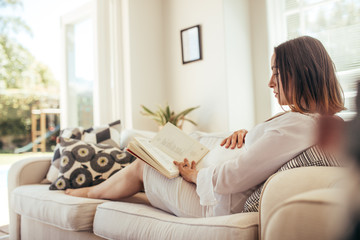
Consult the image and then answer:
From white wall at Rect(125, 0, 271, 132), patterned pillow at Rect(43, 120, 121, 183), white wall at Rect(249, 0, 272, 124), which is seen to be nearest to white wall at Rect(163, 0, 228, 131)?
white wall at Rect(125, 0, 271, 132)

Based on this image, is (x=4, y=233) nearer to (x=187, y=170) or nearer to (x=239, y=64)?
(x=187, y=170)

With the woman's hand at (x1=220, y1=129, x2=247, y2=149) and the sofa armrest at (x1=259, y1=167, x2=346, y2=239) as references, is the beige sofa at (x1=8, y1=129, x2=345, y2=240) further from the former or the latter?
the woman's hand at (x1=220, y1=129, x2=247, y2=149)

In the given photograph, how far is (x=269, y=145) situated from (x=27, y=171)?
1.61m

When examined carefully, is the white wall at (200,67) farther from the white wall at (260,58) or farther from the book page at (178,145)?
the book page at (178,145)

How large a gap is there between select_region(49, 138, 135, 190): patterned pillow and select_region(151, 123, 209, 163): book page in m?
0.49

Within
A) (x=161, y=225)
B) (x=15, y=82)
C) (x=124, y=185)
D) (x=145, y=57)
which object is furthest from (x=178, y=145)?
(x=15, y=82)

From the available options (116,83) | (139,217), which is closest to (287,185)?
(139,217)

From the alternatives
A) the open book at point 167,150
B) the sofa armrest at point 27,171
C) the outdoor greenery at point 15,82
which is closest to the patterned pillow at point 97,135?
the sofa armrest at point 27,171

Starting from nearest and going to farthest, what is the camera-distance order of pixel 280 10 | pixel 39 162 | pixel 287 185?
1. pixel 287 185
2. pixel 39 162
3. pixel 280 10

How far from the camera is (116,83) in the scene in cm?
376

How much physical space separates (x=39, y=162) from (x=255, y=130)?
1.48m

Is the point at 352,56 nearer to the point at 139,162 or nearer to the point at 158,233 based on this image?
the point at 139,162

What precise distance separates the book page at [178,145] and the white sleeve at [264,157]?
38cm

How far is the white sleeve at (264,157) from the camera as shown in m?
1.10
